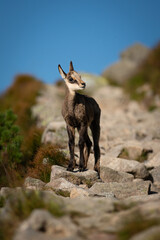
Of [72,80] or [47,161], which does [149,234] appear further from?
[47,161]

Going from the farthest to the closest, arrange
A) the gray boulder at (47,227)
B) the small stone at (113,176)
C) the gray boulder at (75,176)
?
the small stone at (113,176) → the gray boulder at (75,176) → the gray boulder at (47,227)

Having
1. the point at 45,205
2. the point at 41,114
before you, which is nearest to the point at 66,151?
the point at 45,205

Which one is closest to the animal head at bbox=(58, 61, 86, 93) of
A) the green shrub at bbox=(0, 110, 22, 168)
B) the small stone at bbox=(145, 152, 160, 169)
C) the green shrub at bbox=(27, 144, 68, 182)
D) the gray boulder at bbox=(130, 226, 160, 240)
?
the green shrub at bbox=(27, 144, 68, 182)


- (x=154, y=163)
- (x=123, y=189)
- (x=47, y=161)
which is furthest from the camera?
(x=154, y=163)

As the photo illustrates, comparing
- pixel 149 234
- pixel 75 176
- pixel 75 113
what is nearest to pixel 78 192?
pixel 75 176

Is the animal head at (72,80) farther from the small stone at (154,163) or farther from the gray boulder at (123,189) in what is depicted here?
the small stone at (154,163)

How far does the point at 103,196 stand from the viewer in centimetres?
604

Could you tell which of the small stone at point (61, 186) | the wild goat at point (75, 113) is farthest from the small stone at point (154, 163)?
the small stone at point (61, 186)

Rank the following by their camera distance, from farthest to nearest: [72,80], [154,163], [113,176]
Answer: [154,163] < [72,80] < [113,176]

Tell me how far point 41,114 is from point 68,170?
10.1m

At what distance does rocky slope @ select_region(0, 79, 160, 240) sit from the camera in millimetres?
3547

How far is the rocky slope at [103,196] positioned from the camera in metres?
3.55

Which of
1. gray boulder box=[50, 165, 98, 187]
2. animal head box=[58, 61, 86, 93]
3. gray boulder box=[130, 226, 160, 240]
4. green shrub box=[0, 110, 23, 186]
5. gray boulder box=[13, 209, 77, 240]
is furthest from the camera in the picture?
green shrub box=[0, 110, 23, 186]

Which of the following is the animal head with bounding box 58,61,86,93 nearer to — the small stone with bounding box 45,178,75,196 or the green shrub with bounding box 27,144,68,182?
the green shrub with bounding box 27,144,68,182
